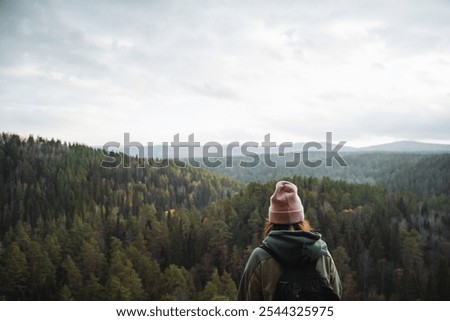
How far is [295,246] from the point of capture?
3.28 meters

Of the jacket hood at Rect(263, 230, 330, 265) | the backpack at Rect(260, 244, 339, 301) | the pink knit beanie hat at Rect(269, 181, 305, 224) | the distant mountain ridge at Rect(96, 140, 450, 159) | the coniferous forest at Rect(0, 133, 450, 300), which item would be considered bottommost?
the coniferous forest at Rect(0, 133, 450, 300)

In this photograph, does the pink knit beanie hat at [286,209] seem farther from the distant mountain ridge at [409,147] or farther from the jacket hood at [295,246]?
the distant mountain ridge at [409,147]

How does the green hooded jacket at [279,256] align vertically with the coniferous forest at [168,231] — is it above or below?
above

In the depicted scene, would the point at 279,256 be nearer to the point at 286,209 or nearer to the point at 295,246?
the point at 295,246

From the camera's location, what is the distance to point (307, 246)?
10.8 feet

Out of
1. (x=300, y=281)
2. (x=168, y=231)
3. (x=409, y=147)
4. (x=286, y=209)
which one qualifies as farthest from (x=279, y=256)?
(x=409, y=147)

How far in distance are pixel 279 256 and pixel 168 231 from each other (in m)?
17.0

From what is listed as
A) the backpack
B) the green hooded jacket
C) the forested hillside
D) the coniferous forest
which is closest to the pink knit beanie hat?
the green hooded jacket

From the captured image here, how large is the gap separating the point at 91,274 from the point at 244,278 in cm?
1553

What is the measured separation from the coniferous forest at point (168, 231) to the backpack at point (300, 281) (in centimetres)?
1460

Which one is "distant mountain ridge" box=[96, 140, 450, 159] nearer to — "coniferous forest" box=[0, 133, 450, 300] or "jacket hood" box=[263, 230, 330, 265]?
"coniferous forest" box=[0, 133, 450, 300]

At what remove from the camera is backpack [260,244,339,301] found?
3369mm

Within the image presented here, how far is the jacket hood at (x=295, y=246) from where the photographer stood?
10.8 feet

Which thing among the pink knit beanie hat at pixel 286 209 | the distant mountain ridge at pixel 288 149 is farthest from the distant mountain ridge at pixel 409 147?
the pink knit beanie hat at pixel 286 209
